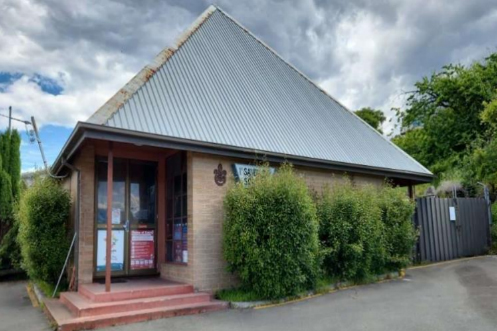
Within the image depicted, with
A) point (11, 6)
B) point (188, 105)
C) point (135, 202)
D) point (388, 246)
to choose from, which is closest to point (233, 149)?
point (188, 105)

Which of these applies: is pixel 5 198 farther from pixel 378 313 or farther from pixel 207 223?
pixel 378 313

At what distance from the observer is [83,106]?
13.5 meters

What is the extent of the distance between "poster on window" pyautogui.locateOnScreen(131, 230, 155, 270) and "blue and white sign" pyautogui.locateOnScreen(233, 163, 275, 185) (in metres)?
2.60

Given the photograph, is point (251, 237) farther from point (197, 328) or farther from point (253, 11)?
point (253, 11)

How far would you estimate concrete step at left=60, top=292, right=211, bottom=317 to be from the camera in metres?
6.20

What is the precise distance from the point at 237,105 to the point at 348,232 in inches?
164

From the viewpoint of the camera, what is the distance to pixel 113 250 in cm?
861

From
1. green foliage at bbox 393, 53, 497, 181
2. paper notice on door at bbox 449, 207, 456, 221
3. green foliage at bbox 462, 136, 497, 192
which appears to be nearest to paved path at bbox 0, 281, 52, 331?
paper notice on door at bbox 449, 207, 456, 221

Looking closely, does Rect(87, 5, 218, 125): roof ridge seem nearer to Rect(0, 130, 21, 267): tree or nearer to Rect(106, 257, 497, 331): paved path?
Rect(106, 257, 497, 331): paved path

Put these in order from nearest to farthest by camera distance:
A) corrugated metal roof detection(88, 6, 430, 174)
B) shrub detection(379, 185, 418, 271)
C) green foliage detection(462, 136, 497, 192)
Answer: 1. corrugated metal roof detection(88, 6, 430, 174)
2. shrub detection(379, 185, 418, 271)
3. green foliage detection(462, 136, 497, 192)

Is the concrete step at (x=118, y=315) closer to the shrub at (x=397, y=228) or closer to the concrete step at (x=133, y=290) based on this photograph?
the concrete step at (x=133, y=290)

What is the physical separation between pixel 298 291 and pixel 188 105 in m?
4.69

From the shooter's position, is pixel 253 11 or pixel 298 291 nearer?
pixel 298 291

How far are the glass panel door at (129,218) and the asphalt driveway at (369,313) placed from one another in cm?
190
